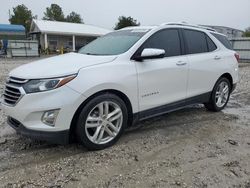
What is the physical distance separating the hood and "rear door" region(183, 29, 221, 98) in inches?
67.3

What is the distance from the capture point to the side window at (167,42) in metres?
4.47

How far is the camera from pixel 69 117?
3.46m

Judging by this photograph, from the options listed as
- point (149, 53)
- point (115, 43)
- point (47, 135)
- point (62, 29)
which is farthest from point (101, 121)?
point (62, 29)

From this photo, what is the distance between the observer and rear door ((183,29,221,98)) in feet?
16.3

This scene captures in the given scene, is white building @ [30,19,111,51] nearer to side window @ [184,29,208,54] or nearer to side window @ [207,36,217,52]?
side window @ [207,36,217,52]

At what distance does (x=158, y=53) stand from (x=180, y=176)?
1.77 metres

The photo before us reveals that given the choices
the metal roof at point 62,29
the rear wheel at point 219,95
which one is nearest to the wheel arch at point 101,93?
the rear wheel at point 219,95

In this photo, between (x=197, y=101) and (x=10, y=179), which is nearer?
(x=10, y=179)

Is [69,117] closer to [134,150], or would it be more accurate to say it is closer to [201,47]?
[134,150]

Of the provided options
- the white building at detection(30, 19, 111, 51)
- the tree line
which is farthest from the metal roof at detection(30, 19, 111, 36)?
the tree line

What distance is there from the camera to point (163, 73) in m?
4.39

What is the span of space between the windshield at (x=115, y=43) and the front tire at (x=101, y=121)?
0.83 metres

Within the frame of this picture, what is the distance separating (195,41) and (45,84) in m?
3.05

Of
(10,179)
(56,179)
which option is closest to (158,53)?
(56,179)
